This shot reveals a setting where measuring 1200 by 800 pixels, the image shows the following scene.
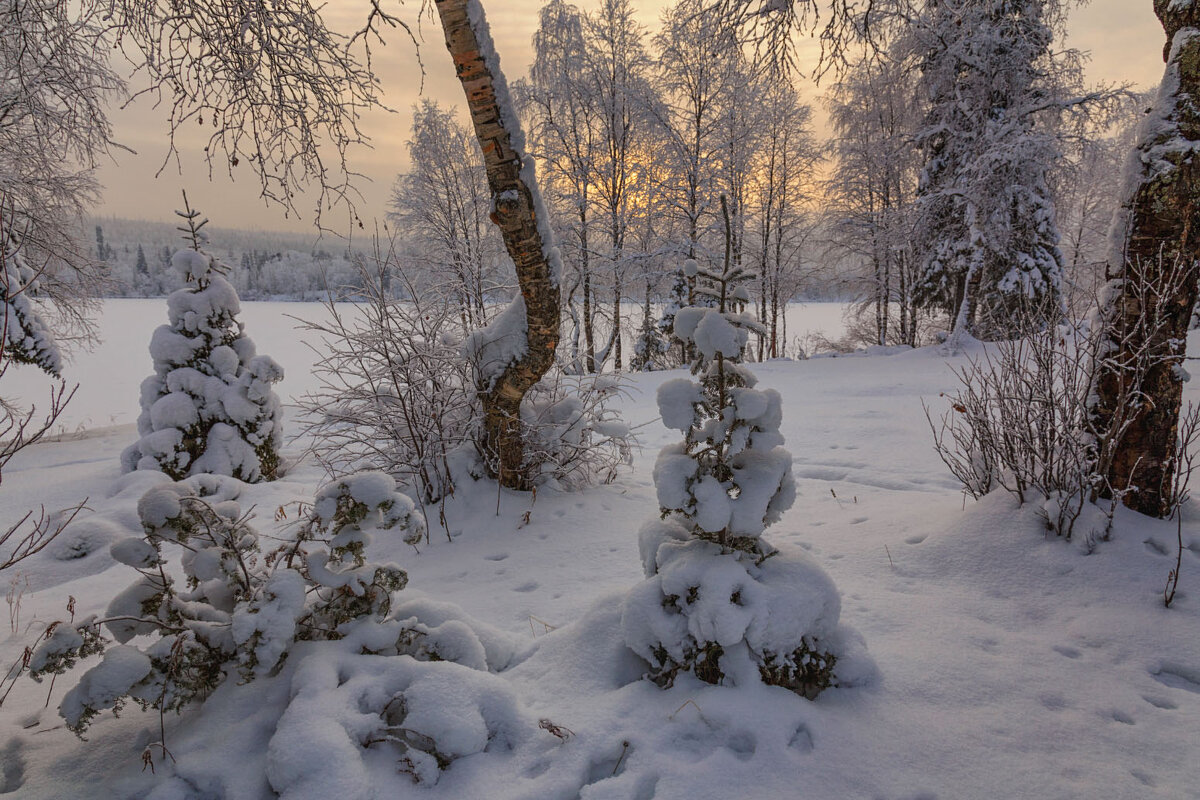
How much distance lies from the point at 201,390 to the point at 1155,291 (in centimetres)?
737

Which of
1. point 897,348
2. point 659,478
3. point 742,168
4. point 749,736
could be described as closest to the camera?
point 749,736

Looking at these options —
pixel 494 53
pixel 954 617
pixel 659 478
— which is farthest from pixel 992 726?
pixel 494 53

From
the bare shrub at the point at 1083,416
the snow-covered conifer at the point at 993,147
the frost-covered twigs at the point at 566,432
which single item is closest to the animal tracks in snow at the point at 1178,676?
the bare shrub at the point at 1083,416

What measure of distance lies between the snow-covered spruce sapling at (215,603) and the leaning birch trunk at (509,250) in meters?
2.02

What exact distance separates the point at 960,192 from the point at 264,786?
1384 centimetres

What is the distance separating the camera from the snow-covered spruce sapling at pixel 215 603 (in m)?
1.68

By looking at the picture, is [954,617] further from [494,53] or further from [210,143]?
[210,143]

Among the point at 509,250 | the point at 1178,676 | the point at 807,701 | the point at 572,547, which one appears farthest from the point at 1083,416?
the point at 509,250

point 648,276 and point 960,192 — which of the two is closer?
point 960,192

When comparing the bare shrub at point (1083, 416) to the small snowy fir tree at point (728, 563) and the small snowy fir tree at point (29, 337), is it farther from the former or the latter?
the small snowy fir tree at point (29, 337)

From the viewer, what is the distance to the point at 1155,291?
2557mm

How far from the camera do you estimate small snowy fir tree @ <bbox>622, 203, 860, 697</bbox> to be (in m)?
1.96

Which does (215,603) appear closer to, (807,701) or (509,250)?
(807,701)

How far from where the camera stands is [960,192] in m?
11.2
